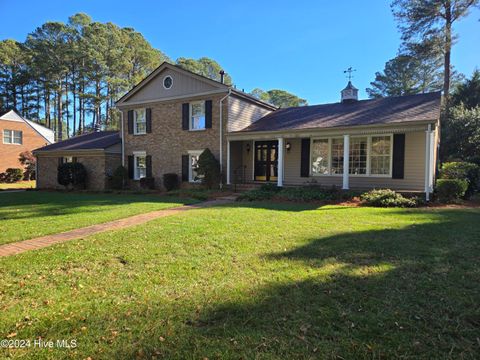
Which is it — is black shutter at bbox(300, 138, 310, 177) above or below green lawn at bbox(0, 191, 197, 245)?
above

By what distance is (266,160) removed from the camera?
15.5 m

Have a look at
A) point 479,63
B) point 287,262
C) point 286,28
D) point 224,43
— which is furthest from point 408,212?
point 224,43

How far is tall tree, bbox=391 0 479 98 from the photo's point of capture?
20984 millimetres

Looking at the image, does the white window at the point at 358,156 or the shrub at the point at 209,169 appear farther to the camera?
the shrub at the point at 209,169

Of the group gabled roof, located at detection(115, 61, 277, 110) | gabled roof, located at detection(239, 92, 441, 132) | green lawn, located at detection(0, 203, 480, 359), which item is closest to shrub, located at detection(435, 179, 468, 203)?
gabled roof, located at detection(239, 92, 441, 132)

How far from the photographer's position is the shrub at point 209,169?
14.7 metres

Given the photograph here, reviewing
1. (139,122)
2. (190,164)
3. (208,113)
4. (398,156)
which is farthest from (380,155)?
(139,122)

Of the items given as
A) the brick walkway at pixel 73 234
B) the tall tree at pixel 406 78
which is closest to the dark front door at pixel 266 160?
the brick walkway at pixel 73 234

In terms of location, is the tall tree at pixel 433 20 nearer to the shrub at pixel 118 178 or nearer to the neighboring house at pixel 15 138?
the shrub at pixel 118 178

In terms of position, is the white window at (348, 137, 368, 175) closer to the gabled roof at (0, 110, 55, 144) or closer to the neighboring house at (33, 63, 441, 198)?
the neighboring house at (33, 63, 441, 198)

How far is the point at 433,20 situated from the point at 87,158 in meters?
25.2

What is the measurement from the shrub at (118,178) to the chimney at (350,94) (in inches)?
500

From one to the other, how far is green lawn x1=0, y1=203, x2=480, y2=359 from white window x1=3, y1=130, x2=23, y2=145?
93.8 feet

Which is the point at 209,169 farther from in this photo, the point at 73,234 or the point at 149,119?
the point at 73,234
